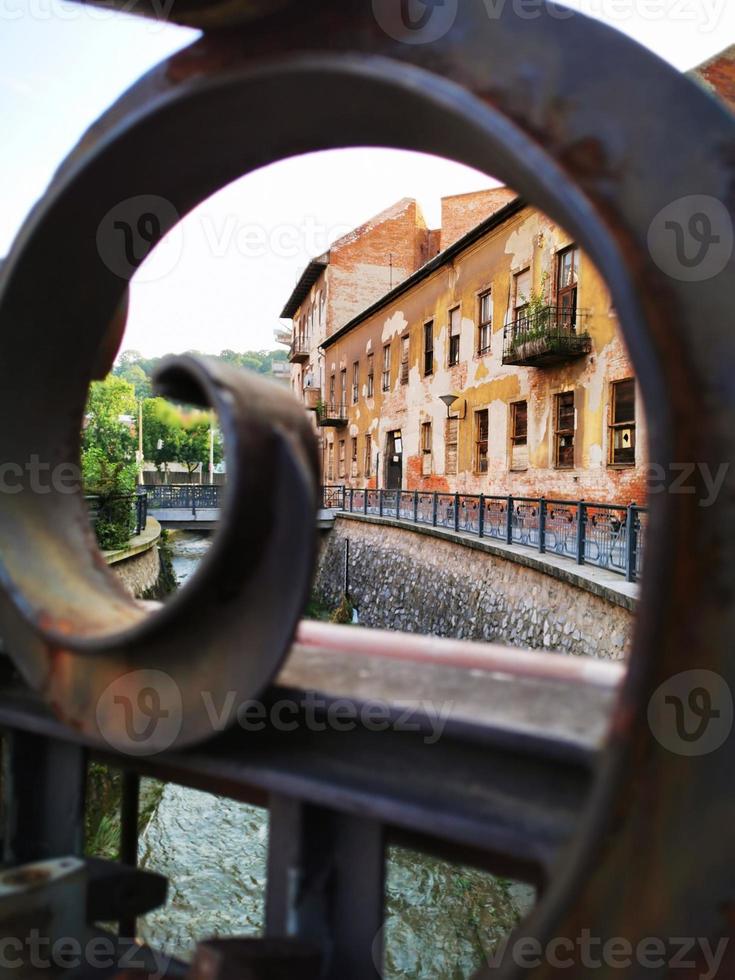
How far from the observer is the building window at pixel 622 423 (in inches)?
502

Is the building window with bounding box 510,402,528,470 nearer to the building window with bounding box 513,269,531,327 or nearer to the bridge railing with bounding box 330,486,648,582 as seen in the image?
the bridge railing with bounding box 330,486,648,582

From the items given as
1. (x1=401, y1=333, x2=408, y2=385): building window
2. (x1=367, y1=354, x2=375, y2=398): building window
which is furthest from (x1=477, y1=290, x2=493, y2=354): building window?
(x1=367, y1=354, x2=375, y2=398): building window

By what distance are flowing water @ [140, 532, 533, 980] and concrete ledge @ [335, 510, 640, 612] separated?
11.2 feet

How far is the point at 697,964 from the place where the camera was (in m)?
0.85

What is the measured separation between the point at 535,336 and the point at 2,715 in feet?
46.3

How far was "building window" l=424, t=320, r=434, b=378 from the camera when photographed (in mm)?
21484

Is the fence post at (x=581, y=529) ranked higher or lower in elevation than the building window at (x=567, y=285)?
lower

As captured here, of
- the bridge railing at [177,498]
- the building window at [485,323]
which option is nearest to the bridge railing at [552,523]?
the building window at [485,323]

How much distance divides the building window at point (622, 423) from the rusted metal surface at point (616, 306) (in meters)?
12.7

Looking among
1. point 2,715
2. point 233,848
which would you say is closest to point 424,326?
point 233,848

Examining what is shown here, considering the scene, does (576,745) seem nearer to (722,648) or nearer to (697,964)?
(722,648)

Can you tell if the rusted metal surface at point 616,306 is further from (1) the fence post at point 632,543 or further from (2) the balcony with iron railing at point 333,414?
(2) the balcony with iron railing at point 333,414

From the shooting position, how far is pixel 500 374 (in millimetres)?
16984

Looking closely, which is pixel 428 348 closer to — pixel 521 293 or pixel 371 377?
pixel 371 377
